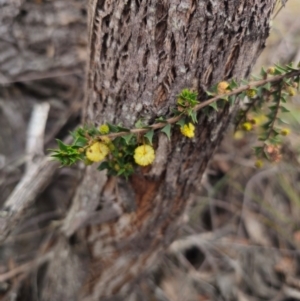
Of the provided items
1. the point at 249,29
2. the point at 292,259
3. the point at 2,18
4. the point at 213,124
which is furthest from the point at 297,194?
the point at 2,18

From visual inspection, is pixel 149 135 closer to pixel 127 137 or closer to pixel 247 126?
pixel 127 137

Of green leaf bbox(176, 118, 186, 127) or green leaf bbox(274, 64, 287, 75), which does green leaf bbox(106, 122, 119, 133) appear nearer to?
green leaf bbox(176, 118, 186, 127)

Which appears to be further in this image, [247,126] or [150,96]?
[247,126]

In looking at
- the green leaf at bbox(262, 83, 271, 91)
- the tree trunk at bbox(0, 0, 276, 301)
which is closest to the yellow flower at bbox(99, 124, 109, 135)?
the tree trunk at bbox(0, 0, 276, 301)

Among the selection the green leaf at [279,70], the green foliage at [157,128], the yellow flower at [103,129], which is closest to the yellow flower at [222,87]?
the green foliage at [157,128]

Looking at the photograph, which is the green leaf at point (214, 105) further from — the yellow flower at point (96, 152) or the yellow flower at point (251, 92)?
the yellow flower at point (96, 152)

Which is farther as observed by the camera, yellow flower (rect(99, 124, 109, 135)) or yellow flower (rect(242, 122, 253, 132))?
yellow flower (rect(242, 122, 253, 132))

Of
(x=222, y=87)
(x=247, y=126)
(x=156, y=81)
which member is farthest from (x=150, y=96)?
(x=247, y=126)

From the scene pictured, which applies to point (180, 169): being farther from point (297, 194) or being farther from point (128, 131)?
point (297, 194)
